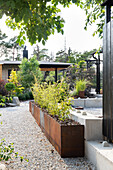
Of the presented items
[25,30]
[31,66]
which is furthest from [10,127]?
[31,66]

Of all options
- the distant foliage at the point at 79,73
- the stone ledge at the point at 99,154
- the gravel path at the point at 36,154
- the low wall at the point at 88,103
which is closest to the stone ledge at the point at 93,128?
the stone ledge at the point at 99,154

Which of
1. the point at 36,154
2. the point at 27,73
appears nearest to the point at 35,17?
the point at 36,154

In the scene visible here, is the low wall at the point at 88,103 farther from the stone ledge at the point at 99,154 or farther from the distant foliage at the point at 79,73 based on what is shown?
the stone ledge at the point at 99,154

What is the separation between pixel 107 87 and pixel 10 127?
123 inches

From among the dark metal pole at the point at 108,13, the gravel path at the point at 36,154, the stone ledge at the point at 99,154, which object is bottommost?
the gravel path at the point at 36,154

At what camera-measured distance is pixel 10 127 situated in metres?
4.93

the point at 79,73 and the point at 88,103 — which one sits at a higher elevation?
the point at 79,73

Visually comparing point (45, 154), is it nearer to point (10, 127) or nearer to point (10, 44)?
point (10, 127)

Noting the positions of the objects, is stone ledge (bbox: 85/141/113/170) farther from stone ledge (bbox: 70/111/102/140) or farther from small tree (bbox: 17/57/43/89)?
small tree (bbox: 17/57/43/89)

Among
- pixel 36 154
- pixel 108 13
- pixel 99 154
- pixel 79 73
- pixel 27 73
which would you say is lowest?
pixel 36 154

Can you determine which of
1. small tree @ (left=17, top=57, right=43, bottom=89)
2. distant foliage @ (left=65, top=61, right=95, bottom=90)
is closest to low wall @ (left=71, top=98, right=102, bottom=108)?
distant foliage @ (left=65, top=61, right=95, bottom=90)

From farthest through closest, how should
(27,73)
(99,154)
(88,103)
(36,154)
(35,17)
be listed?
(27,73), (88,103), (36,154), (35,17), (99,154)

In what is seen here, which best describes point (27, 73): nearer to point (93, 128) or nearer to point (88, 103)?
point (88, 103)

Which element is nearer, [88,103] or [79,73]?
[88,103]
